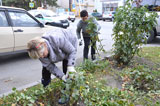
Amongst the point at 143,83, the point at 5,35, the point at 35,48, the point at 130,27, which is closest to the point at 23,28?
the point at 5,35

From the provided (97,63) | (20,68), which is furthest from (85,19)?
(20,68)

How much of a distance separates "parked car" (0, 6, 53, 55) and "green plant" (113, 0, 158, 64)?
9.23 feet

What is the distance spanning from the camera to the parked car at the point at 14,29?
16.0 feet

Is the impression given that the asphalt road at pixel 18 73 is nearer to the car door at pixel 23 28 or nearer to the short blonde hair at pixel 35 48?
the car door at pixel 23 28

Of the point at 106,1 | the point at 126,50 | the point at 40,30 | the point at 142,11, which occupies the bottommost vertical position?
the point at 126,50

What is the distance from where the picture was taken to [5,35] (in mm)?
4797

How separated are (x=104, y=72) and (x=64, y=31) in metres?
1.75

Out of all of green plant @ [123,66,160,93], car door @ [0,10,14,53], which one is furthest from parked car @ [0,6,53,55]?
green plant @ [123,66,160,93]

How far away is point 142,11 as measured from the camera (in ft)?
13.3

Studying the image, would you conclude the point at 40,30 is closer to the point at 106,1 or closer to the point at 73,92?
the point at 73,92

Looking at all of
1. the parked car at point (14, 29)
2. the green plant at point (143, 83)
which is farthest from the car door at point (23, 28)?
the green plant at point (143, 83)

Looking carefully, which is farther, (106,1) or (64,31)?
(106,1)

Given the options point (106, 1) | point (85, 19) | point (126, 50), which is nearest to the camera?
point (126, 50)

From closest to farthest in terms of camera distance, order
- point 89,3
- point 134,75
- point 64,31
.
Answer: point 64,31
point 134,75
point 89,3
